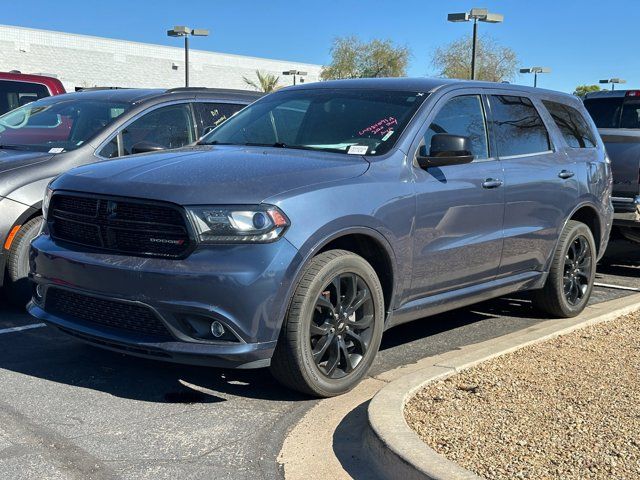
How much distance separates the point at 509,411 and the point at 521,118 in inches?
115

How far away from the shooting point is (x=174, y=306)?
407 cm

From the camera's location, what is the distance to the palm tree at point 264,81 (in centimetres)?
5381

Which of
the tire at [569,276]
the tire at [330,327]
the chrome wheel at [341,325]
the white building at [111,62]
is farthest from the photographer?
the white building at [111,62]

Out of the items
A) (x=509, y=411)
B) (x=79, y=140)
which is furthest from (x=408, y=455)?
(x=79, y=140)

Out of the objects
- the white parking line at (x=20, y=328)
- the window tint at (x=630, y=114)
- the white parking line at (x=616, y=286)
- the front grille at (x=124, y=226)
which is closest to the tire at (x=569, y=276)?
the white parking line at (x=616, y=286)

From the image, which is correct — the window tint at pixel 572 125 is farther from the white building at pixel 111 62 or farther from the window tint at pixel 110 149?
the white building at pixel 111 62

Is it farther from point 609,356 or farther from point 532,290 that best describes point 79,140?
point 609,356

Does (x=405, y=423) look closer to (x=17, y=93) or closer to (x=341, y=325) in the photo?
(x=341, y=325)

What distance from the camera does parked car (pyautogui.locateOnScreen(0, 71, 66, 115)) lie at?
10.0 metres

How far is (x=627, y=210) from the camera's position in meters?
8.46

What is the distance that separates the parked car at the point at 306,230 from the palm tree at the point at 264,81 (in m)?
48.2

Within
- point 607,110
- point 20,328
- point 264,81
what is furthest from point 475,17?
point 264,81

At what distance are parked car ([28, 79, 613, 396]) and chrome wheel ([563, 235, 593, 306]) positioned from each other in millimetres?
569

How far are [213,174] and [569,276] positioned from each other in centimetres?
366
